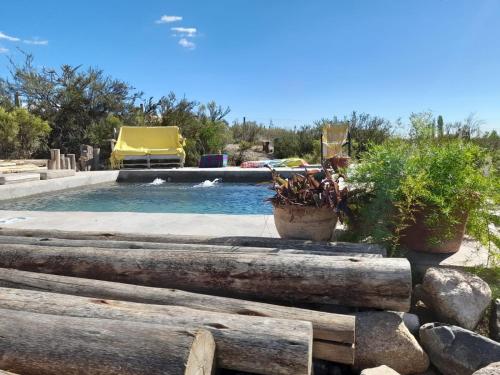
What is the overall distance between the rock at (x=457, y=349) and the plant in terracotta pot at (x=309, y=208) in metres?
0.90

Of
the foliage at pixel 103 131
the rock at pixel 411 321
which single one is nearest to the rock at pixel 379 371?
the rock at pixel 411 321

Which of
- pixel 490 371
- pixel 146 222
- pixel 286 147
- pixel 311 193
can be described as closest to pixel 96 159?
pixel 286 147

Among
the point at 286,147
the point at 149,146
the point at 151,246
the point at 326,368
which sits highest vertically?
the point at 286,147

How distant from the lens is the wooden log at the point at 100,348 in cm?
132

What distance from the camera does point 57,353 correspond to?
1407 mm

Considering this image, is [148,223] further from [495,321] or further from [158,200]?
[158,200]

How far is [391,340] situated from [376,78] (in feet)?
64.5

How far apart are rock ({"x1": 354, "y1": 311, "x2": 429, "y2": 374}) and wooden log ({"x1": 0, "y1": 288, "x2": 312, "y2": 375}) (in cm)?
50

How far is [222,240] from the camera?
8.93ft

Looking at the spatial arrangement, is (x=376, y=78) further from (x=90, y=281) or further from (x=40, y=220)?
(x=90, y=281)

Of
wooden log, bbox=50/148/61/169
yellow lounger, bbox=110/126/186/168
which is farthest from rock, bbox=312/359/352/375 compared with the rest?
yellow lounger, bbox=110/126/186/168

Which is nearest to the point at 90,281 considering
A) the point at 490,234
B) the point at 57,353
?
the point at 57,353

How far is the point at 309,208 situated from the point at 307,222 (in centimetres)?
9

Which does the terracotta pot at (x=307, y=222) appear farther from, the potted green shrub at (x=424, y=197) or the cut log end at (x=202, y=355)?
the cut log end at (x=202, y=355)
